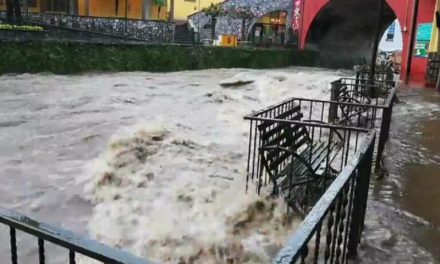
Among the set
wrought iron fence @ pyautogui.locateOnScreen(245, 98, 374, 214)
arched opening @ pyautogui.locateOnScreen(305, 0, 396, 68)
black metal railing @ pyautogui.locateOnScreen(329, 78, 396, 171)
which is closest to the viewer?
wrought iron fence @ pyautogui.locateOnScreen(245, 98, 374, 214)

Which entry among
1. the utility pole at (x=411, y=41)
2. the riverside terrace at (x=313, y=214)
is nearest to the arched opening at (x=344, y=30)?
the utility pole at (x=411, y=41)

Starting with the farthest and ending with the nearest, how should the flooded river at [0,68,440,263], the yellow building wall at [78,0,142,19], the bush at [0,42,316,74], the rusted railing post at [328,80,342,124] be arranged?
the yellow building wall at [78,0,142,19], the bush at [0,42,316,74], the rusted railing post at [328,80,342,124], the flooded river at [0,68,440,263]

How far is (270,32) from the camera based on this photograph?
122 feet

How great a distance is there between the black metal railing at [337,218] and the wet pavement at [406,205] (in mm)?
400

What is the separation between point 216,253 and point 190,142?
4480mm

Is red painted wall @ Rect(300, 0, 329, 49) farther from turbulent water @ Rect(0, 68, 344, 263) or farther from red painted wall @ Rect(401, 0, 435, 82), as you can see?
turbulent water @ Rect(0, 68, 344, 263)

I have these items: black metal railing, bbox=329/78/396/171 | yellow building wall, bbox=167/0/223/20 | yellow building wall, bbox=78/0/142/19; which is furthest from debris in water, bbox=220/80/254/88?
yellow building wall, bbox=167/0/223/20

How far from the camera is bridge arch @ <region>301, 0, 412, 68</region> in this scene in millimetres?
29859

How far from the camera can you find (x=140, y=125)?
10.4 meters

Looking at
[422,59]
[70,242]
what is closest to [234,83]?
[422,59]

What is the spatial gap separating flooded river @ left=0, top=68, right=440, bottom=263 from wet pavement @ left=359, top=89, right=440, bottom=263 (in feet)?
0.05

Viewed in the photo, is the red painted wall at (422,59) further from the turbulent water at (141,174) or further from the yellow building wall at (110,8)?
the yellow building wall at (110,8)

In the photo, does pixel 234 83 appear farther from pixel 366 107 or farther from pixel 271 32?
pixel 271 32

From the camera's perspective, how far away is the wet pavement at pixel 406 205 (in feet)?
13.3
